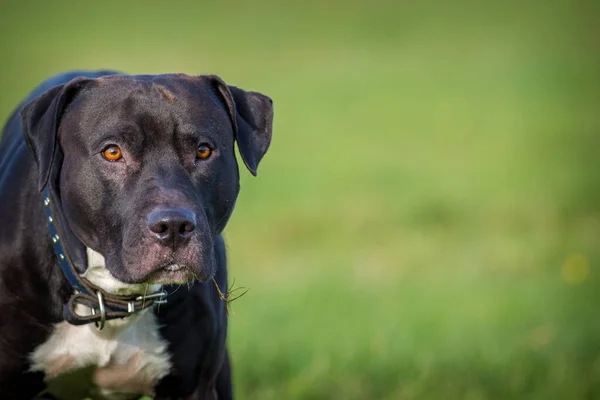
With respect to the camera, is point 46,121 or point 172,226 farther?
point 46,121

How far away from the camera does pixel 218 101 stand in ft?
17.5

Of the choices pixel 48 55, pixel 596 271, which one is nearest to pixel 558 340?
pixel 596 271

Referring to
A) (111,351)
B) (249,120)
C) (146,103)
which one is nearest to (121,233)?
(146,103)

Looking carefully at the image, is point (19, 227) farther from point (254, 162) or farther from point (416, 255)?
point (416, 255)

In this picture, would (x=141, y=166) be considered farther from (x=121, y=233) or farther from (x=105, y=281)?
(x=105, y=281)

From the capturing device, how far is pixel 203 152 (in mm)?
5102

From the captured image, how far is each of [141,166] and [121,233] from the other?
29cm

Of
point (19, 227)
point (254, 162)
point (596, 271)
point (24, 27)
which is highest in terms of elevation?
point (254, 162)

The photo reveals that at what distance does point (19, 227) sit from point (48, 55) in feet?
61.5

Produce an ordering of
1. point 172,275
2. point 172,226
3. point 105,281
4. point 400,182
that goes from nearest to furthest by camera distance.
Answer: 1. point 172,226
2. point 172,275
3. point 105,281
4. point 400,182

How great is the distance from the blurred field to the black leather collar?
1923 mm

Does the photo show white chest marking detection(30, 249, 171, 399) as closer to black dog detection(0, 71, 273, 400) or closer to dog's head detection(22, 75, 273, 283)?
black dog detection(0, 71, 273, 400)

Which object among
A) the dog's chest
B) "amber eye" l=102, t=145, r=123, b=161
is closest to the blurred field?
the dog's chest

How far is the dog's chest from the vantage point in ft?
17.5
